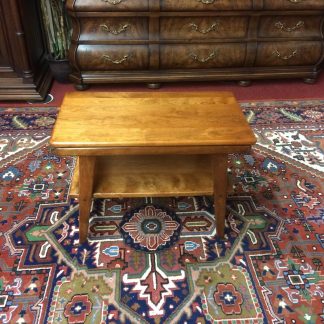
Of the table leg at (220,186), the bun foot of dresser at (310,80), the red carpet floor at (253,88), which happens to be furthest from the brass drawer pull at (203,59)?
the table leg at (220,186)

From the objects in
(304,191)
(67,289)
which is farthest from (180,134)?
(304,191)

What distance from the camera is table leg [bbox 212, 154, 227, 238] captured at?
1294 millimetres

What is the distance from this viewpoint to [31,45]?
2.50m

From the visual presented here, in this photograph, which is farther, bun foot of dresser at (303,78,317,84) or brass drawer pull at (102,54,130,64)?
bun foot of dresser at (303,78,317,84)

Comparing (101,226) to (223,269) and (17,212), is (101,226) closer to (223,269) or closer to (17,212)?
(17,212)

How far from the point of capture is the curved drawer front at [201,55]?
2498 millimetres

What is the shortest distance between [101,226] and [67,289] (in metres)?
0.33

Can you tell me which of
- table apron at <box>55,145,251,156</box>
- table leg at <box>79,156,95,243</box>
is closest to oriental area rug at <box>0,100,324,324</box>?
table leg at <box>79,156,95,243</box>

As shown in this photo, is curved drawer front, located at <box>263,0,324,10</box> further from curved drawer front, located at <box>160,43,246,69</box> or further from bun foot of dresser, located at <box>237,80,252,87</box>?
bun foot of dresser, located at <box>237,80,252,87</box>

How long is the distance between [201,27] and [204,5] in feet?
0.52

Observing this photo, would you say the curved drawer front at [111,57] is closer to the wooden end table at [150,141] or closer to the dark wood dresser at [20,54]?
the dark wood dresser at [20,54]

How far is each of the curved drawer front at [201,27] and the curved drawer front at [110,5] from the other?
183mm

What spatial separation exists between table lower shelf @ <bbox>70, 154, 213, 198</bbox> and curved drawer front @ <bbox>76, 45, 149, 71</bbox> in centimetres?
117

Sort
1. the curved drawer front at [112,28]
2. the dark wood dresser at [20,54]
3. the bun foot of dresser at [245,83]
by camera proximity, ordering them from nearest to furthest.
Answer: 1. the dark wood dresser at [20,54]
2. the curved drawer front at [112,28]
3. the bun foot of dresser at [245,83]
